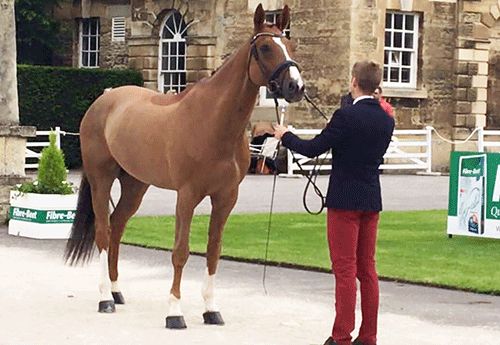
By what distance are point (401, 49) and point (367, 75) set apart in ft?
73.6

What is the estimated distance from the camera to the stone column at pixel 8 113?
1756 centimetres

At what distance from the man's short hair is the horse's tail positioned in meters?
3.48

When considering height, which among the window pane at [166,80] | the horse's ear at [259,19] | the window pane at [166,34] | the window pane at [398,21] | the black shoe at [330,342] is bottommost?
the black shoe at [330,342]

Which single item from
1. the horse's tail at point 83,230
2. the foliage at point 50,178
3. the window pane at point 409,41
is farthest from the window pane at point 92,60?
the horse's tail at point 83,230

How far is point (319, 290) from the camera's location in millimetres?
11867

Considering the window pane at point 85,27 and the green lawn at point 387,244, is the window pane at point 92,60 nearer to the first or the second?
the window pane at point 85,27

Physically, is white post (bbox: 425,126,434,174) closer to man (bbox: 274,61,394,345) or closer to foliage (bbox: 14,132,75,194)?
foliage (bbox: 14,132,75,194)

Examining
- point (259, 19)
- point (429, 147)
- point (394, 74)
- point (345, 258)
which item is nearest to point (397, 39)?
point (394, 74)

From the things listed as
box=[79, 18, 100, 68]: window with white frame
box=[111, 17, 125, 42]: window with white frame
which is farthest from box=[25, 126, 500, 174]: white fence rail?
box=[79, 18, 100, 68]: window with white frame

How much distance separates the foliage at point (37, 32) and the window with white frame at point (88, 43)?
693mm

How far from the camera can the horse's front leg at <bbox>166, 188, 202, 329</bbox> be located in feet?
31.6

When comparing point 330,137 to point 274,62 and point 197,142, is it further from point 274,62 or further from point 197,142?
point 197,142

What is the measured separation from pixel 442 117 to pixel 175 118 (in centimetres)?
2205

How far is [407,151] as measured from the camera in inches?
1208
